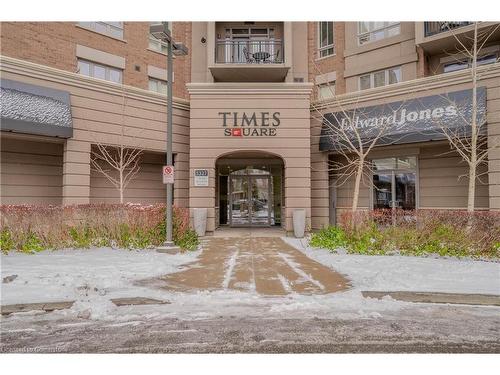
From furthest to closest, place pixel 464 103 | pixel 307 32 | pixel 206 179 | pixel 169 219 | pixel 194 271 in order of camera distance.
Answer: pixel 307 32 → pixel 206 179 → pixel 464 103 → pixel 169 219 → pixel 194 271

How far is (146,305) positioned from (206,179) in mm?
9250

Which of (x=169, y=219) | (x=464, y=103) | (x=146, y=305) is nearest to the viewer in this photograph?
(x=146, y=305)

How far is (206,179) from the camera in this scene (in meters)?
14.0

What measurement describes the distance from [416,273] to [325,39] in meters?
15.3

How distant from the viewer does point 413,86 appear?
13.3 m

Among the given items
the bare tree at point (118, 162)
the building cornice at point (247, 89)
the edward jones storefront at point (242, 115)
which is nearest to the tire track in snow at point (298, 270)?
the edward jones storefront at point (242, 115)

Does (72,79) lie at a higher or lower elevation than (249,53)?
lower

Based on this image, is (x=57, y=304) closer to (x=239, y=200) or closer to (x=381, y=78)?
(x=239, y=200)

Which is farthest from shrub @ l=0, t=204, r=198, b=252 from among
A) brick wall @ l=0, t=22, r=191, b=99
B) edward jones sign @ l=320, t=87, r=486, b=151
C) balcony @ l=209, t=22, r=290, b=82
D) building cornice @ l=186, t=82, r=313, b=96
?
balcony @ l=209, t=22, r=290, b=82

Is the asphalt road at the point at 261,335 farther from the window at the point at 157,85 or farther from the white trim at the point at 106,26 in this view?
the window at the point at 157,85

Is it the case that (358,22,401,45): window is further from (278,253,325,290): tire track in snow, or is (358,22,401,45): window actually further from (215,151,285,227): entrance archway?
(278,253,325,290): tire track in snow

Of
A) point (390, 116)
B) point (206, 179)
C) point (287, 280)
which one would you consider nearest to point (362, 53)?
point (390, 116)

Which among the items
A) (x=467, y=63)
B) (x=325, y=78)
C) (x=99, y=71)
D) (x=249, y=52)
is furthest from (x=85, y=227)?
(x=467, y=63)

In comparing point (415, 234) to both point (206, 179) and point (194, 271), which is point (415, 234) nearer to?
point (194, 271)
